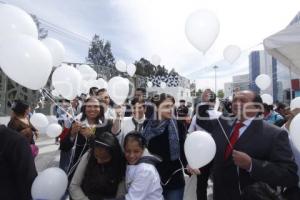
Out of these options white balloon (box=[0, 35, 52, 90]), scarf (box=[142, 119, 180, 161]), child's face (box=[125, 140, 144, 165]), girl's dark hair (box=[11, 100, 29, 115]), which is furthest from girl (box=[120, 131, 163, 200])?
girl's dark hair (box=[11, 100, 29, 115])

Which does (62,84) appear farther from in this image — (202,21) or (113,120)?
(202,21)

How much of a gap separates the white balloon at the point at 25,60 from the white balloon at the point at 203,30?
177cm

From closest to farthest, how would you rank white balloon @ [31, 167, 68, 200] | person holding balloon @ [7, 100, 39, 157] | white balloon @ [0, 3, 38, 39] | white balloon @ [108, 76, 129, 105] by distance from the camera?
white balloon @ [31, 167, 68, 200] < white balloon @ [0, 3, 38, 39] < person holding balloon @ [7, 100, 39, 157] < white balloon @ [108, 76, 129, 105]

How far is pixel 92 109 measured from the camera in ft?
9.43

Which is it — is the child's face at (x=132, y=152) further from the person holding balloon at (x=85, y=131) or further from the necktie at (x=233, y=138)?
the necktie at (x=233, y=138)

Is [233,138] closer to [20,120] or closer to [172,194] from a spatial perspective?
[172,194]

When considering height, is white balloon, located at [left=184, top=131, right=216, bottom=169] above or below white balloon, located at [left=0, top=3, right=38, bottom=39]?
below

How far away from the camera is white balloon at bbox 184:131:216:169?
2.30 meters

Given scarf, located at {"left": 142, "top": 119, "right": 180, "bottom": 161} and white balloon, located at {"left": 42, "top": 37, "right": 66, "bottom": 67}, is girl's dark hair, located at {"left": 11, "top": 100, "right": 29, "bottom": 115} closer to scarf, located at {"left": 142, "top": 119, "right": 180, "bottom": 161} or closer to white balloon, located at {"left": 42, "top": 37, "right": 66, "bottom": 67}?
white balloon, located at {"left": 42, "top": 37, "right": 66, "bottom": 67}

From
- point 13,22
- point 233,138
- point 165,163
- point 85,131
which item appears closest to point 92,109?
Result: point 85,131

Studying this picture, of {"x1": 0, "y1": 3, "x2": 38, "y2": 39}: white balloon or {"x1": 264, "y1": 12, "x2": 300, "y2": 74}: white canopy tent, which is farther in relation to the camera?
{"x1": 264, "y1": 12, "x2": 300, "y2": 74}: white canopy tent

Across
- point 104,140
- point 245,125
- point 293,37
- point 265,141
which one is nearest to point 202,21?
A: point 293,37

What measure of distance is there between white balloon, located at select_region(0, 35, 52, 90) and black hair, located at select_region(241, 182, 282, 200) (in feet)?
5.84

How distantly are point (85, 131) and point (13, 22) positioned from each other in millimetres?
1183
